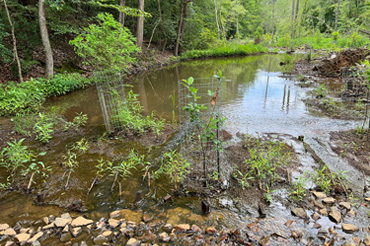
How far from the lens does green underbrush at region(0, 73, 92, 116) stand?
16.4ft

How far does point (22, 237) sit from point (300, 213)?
292cm

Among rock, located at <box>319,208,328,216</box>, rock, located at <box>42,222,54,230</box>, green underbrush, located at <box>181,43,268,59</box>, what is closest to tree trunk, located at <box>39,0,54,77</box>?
rock, located at <box>42,222,54,230</box>

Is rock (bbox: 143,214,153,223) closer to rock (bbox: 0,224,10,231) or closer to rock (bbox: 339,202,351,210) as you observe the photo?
rock (bbox: 0,224,10,231)

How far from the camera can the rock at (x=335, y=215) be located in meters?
2.39

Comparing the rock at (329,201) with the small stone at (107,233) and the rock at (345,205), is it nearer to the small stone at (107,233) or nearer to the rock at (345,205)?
the rock at (345,205)

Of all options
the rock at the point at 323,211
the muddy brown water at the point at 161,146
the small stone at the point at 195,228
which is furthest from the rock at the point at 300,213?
the small stone at the point at 195,228

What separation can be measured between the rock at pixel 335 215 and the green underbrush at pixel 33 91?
17.8 ft

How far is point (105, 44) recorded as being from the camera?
3.78m

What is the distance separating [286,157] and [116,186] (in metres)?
2.75

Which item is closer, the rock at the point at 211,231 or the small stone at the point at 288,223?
the rock at the point at 211,231

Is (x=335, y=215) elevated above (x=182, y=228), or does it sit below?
above

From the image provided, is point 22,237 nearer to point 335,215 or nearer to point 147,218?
point 147,218

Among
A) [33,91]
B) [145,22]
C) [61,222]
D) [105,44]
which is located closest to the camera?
[61,222]

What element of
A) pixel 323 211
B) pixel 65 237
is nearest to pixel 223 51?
pixel 323 211
